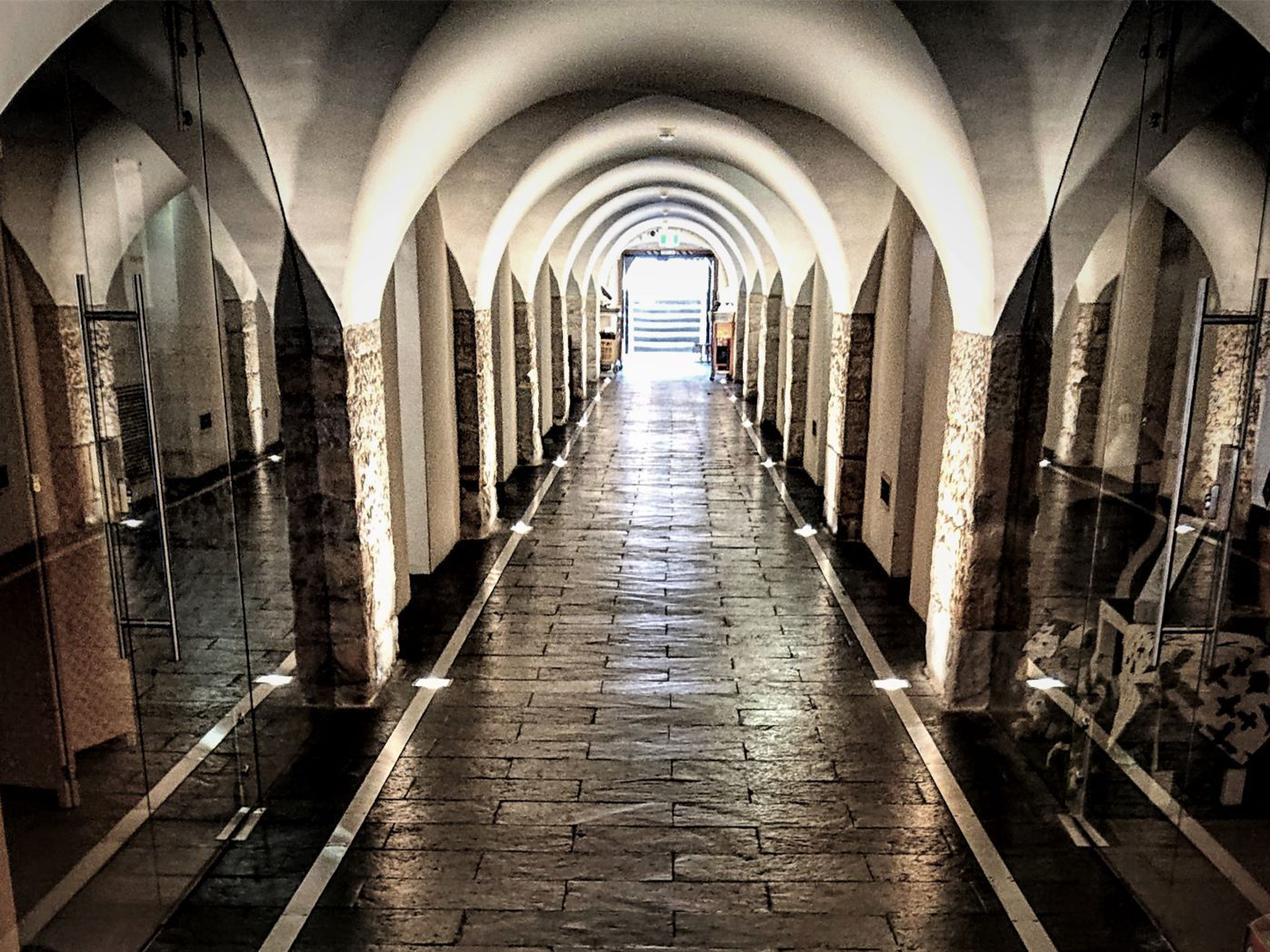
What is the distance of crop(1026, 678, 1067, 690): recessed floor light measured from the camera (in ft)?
20.0

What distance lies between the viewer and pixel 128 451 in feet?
13.1

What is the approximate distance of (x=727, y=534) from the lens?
10273 millimetres

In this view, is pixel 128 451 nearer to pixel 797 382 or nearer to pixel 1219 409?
pixel 1219 409

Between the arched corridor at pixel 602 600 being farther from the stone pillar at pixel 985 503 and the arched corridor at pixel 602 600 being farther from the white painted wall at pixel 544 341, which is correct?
the white painted wall at pixel 544 341

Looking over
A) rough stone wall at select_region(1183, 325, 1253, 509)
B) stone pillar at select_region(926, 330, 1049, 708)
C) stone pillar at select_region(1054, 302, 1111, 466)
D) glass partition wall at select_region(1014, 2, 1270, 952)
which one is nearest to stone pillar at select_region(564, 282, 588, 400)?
stone pillar at select_region(926, 330, 1049, 708)

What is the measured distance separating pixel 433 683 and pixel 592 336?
17.3m

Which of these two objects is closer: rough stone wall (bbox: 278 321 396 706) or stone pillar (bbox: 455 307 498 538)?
rough stone wall (bbox: 278 321 396 706)

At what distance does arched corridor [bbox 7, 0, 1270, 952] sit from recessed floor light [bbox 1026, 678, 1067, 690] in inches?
1.0

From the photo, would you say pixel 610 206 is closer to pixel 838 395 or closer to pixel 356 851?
pixel 838 395

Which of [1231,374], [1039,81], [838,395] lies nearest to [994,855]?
[1231,374]

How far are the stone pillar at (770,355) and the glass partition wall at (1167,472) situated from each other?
1147 centimetres

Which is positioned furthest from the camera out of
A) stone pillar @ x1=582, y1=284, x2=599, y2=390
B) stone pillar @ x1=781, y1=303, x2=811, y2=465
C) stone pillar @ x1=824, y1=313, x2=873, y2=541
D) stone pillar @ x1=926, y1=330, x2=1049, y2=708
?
stone pillar @ x1=582, y1=284, x2=599, y2=390

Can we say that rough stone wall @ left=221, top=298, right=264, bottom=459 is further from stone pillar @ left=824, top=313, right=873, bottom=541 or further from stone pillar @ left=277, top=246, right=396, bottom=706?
stone pillar @ left=824, top=313, right=873, bottom=541

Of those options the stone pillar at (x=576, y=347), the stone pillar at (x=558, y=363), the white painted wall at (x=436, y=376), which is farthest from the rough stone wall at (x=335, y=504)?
the stone pillar at (x=576, y=347)
